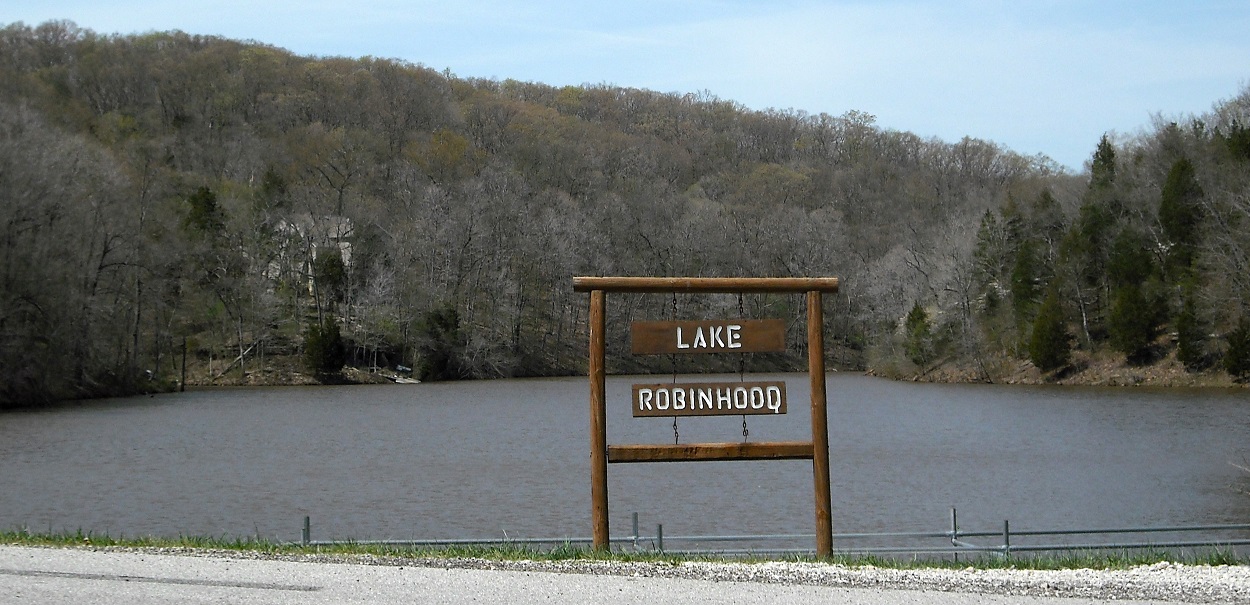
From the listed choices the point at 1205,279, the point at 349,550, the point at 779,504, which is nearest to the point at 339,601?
the point at 349,550

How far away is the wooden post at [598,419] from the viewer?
12.0 m

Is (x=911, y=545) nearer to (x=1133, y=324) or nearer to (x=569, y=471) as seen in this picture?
(x=569, y=471)

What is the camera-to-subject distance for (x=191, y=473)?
104ft

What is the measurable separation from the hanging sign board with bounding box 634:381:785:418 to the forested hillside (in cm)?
1638

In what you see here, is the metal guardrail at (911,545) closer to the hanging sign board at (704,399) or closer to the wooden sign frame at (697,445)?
the wooden sign frame at (697,445)

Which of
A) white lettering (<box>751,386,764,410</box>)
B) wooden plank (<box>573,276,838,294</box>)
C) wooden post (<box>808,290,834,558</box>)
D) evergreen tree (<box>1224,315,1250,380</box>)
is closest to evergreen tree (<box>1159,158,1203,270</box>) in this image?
evergreen tree (<box>1224,315,1250,380</box>)

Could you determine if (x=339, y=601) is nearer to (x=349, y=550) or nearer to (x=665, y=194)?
(x=349, y=550)

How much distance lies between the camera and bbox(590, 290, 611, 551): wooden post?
12.0m

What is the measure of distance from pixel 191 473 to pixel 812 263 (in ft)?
238

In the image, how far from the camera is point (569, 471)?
31.3m

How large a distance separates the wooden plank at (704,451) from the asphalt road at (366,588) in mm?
1675

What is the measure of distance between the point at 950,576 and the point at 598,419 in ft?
12.0

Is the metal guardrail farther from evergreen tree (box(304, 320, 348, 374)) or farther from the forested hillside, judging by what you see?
evergreen tree (box(304, 320, 348, 374))

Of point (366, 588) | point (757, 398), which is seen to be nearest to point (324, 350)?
point (757, 398)
